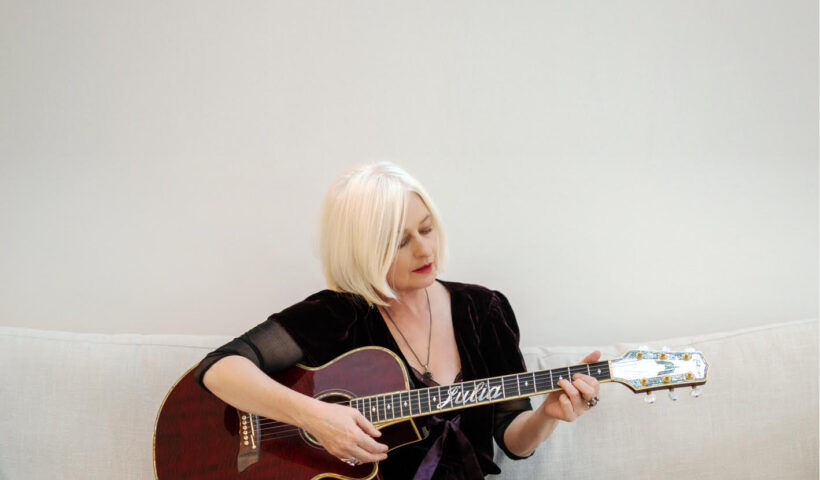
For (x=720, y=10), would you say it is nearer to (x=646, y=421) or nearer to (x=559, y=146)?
(x=559, y=146)

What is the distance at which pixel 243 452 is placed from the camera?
149 centimetres

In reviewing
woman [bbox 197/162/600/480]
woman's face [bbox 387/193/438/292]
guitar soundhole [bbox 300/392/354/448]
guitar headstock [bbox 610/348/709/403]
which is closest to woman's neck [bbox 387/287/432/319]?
woman [bbox 197/162/600/480]

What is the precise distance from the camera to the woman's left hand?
54.6 inches

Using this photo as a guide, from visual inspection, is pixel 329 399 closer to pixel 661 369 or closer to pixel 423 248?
pixel 423 248

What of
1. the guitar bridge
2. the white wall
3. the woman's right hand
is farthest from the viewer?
the white wall

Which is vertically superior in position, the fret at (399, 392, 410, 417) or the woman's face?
the woman's face

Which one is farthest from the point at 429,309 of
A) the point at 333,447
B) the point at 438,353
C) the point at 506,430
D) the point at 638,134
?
the point at 638,134

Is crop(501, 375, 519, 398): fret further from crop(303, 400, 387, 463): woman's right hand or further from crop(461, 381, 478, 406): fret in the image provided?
crop(303, 400, 387, 463): woman's right hand

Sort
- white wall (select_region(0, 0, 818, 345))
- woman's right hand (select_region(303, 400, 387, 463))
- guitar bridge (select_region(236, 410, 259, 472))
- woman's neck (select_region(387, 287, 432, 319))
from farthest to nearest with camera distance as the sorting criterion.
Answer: white wall (select_region(0, 0, 818, 345)) → woman's neck (select_region(387, 287, 432, 319)) → guitar bridge (select_region(236, 410, 259, 472)) → woman's right hand (select_region(303, 400, 387, 463))

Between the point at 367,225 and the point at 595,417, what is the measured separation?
75 cm

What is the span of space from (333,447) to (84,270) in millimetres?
1154

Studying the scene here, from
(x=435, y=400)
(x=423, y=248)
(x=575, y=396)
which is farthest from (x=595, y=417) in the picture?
(x=423, y=248)

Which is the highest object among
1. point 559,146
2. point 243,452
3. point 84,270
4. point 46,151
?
point 46,151

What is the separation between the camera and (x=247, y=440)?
1.50 meters
